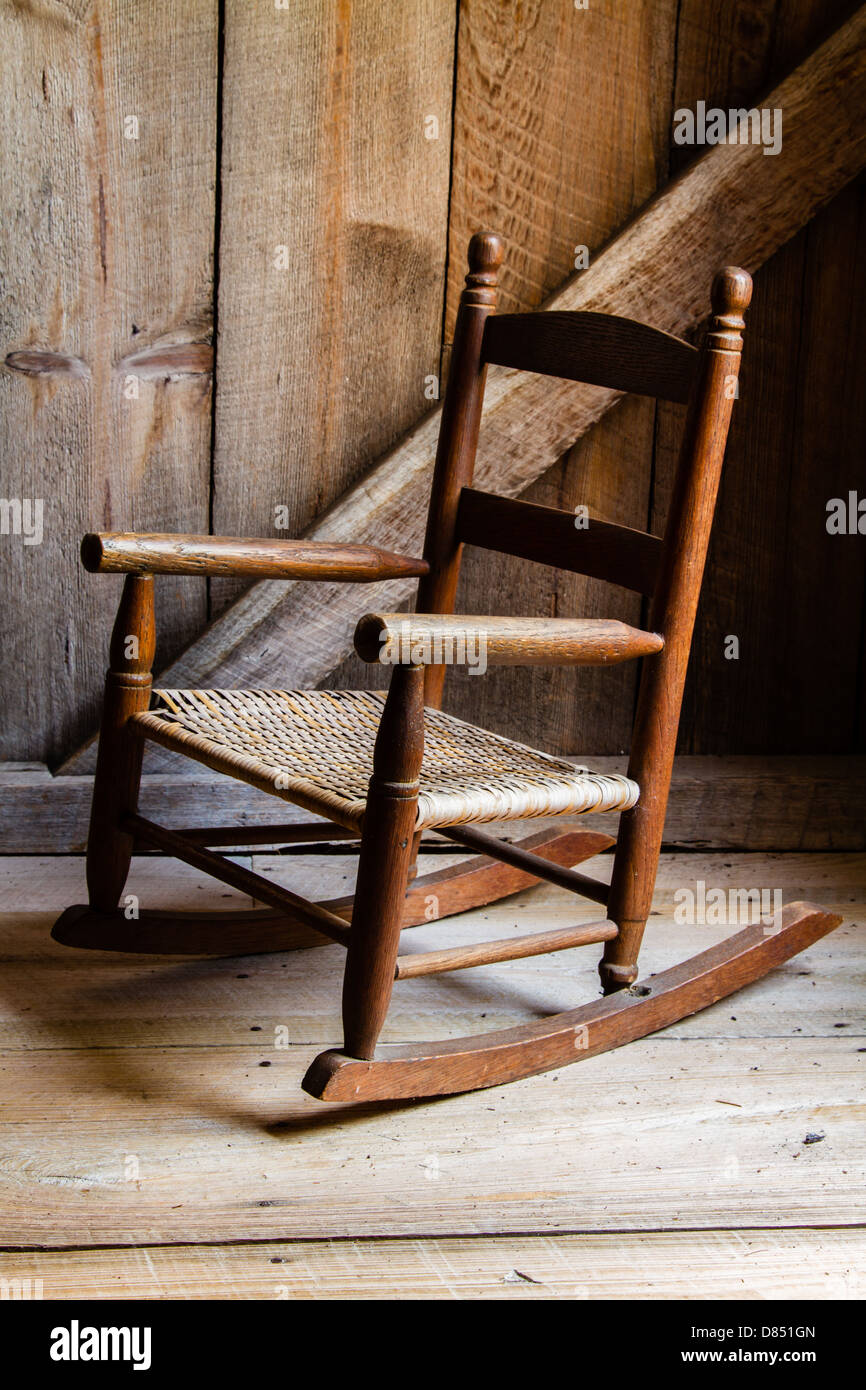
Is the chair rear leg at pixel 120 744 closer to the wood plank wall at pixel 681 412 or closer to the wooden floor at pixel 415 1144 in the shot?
the wooden floor at pixel 415 1144

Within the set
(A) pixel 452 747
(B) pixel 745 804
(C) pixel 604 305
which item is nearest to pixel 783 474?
(C) pixel 604 305

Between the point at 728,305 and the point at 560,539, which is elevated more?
the point at 728,305

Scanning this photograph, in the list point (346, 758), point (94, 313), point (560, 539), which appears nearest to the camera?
point (346, 758)

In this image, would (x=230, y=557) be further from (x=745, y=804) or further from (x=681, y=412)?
(x=745, y=804)

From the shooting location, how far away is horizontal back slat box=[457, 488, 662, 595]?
4.78 feet

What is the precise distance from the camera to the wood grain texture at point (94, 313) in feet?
5.82

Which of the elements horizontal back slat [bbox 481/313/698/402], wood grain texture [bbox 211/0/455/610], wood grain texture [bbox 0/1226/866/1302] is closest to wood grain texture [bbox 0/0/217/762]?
wood grain texture [bbox 211/0/455/610]

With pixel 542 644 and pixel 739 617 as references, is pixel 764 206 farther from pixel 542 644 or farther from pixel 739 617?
pixel 542 644

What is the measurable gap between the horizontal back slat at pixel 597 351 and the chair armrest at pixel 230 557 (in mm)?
301

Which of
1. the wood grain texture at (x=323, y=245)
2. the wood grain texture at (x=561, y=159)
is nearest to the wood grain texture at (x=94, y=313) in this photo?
the wood grain texture at (x=323, y=245)

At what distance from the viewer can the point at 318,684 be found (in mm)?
1993

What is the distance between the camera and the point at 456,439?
1653 millimetres

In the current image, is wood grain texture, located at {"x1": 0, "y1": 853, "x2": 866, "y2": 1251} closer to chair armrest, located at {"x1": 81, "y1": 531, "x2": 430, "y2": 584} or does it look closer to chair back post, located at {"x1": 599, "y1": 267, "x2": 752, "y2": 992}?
chair back post, located at {"x1": 599, "y1": 267, "x2": 752, "y2": 992}

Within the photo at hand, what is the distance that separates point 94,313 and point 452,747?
852 mm
